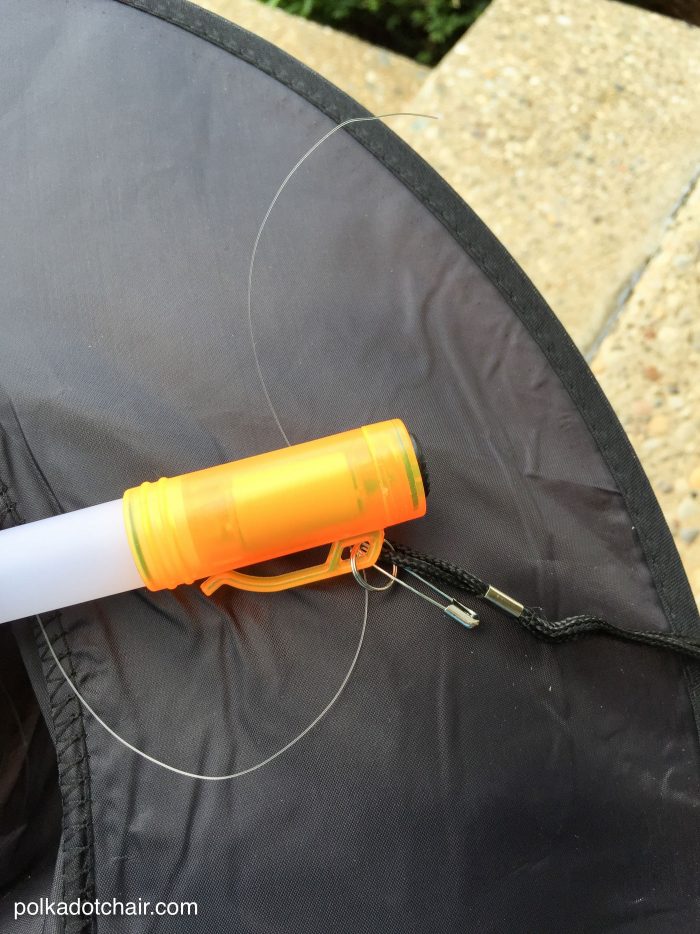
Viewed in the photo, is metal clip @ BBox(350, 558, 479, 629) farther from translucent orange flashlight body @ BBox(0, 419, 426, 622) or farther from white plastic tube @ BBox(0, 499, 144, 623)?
white plastic tube @ BBox(0, 499, 144, 623)

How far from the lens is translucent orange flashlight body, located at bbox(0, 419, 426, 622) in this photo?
55 cm

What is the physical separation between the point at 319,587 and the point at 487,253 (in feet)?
1.11

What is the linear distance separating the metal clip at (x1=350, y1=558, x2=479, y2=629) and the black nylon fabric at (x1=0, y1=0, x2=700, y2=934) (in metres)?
0.01

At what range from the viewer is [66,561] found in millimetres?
562

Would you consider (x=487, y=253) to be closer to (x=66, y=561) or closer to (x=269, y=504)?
(x=269, y=504)

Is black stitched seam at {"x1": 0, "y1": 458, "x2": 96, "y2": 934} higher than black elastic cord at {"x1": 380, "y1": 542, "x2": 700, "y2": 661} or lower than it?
lower

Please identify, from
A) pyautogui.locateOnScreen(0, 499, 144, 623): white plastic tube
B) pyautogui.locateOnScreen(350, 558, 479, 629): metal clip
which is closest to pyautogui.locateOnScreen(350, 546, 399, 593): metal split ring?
pyautogui.locateOnScreen(350, 558, 479, 629): metal clip

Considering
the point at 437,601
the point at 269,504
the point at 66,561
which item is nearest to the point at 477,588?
the point at 437,601

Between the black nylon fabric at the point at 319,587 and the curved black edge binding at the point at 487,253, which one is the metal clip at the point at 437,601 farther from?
the curved black edge binding at the point at 487,253

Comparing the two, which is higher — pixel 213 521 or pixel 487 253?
pixel 487 253

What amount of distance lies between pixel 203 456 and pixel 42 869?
14.2 inches

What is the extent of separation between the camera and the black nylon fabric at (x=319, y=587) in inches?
22.1

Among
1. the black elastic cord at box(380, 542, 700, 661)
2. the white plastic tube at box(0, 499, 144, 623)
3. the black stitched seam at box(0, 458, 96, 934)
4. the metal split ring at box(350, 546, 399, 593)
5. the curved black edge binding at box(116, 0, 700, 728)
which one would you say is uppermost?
the curved black edge binding at box(116, 0, 700, 728)

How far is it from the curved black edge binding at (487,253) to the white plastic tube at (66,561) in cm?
38
